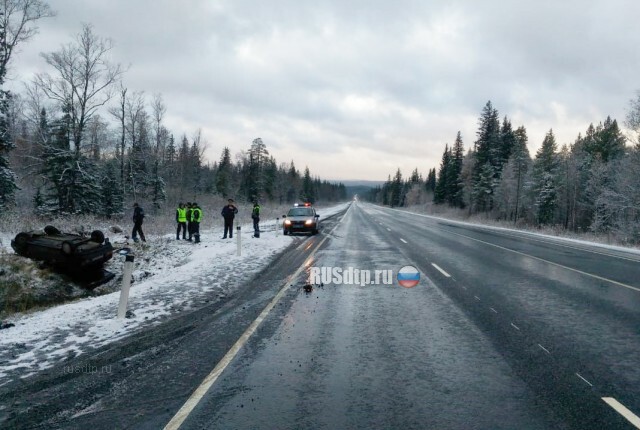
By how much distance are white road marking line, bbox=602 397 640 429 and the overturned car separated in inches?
507

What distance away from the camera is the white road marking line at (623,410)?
317 centimetres

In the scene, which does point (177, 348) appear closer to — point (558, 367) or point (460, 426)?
point (460, 426)

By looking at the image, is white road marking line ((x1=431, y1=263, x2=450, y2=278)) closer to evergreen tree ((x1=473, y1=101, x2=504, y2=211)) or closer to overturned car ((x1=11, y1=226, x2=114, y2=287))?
overturned car ((x1=11, y1=226, x2=114, y2=287))

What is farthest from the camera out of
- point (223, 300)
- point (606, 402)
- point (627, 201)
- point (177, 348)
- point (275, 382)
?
point (627, 201)

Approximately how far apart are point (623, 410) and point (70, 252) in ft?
42.8

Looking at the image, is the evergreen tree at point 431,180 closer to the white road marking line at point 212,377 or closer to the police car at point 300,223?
the police car at point 300,223

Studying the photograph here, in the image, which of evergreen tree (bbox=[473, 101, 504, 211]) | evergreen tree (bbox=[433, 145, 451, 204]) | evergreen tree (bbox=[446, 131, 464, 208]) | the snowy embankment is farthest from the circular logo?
evergreen tree (bbox=[433, 145, 451, 204])

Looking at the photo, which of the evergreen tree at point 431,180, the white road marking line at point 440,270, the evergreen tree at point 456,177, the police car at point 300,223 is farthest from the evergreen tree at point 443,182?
the white road marking line at point 440,270

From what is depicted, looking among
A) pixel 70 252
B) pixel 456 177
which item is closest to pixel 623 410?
pixel 70 252

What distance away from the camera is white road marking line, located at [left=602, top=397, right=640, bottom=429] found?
317 centimetres

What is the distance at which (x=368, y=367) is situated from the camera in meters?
4.31

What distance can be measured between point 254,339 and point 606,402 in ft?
12.9

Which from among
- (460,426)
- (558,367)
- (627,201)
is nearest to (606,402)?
(558,367)

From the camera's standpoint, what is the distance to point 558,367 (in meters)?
4.30
